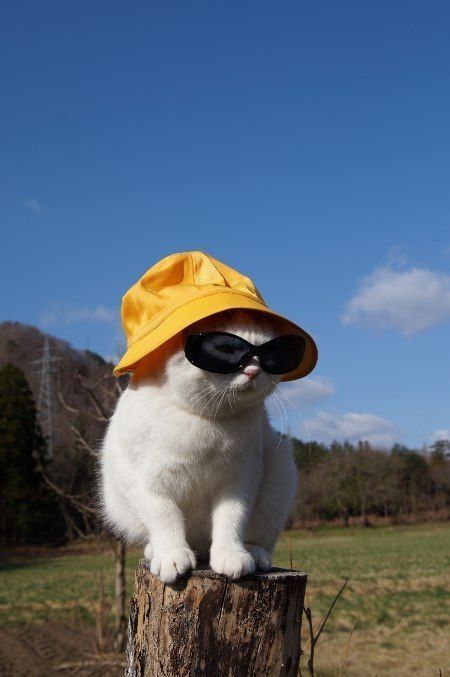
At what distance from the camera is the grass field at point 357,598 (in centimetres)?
857

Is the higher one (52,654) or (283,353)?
(283,353)

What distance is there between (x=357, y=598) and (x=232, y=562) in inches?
472

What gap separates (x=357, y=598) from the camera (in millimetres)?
12750

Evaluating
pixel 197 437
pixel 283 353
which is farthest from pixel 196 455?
pixel 283 353

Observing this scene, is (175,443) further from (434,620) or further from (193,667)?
(434,620)

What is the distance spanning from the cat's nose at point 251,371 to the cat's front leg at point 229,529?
461mm

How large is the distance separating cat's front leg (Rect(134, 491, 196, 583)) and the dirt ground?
5.26 m

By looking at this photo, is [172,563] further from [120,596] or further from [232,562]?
[120,596]

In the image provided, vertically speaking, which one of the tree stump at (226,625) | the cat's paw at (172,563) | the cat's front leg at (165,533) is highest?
the cat's front leg at (165,533)

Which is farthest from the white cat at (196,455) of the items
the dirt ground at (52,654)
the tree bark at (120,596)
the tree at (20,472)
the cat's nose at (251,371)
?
the tree at (20,472)

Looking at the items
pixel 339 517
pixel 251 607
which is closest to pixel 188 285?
pixel 251 607

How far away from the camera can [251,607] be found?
2.04 m

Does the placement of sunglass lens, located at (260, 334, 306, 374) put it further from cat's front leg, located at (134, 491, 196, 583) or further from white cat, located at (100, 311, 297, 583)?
cat's front leg, located at (134, 491, 196, 583)

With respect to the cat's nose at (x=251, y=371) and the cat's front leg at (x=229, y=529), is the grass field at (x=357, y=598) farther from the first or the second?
the cat's nose at (x=251, y=371)
